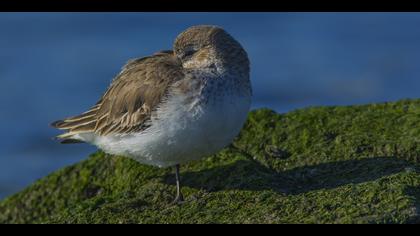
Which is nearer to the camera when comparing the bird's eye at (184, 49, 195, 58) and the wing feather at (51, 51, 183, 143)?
the wing feather at (51, 51, 183, 143)

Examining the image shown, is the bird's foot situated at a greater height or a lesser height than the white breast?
lesser

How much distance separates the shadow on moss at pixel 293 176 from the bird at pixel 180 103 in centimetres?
27

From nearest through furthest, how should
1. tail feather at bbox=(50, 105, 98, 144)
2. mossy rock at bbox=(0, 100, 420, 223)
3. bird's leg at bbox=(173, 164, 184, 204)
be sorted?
mossy rock at bbox=(0, 100, 420, 223)
bird's leg at bbox=(173, 164, 184, 204)
tail feather at bbox=(50, 105, 98, 144)

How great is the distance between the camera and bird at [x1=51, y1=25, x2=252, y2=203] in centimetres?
678

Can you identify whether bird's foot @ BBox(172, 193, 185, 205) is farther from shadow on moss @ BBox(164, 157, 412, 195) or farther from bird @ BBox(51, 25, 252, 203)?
shadow on moss @ BBox(164, 157, 412, 195)

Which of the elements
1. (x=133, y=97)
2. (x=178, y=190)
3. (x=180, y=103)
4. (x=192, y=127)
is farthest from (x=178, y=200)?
(x=133, y=97)

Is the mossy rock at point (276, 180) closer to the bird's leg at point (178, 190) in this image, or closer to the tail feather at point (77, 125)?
the bird's leg at point (178, 190)

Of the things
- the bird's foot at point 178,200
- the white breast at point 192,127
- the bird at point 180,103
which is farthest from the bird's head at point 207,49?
the bird's foot at point 178,200

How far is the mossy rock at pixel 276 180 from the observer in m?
5.98

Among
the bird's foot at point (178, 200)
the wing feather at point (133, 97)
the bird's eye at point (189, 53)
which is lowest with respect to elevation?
the bird's foot at point (178, 200)

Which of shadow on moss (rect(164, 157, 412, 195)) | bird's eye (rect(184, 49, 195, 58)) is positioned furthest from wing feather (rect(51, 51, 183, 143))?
Answer: shadow on moss (rect(164, 157, 412, 195))
